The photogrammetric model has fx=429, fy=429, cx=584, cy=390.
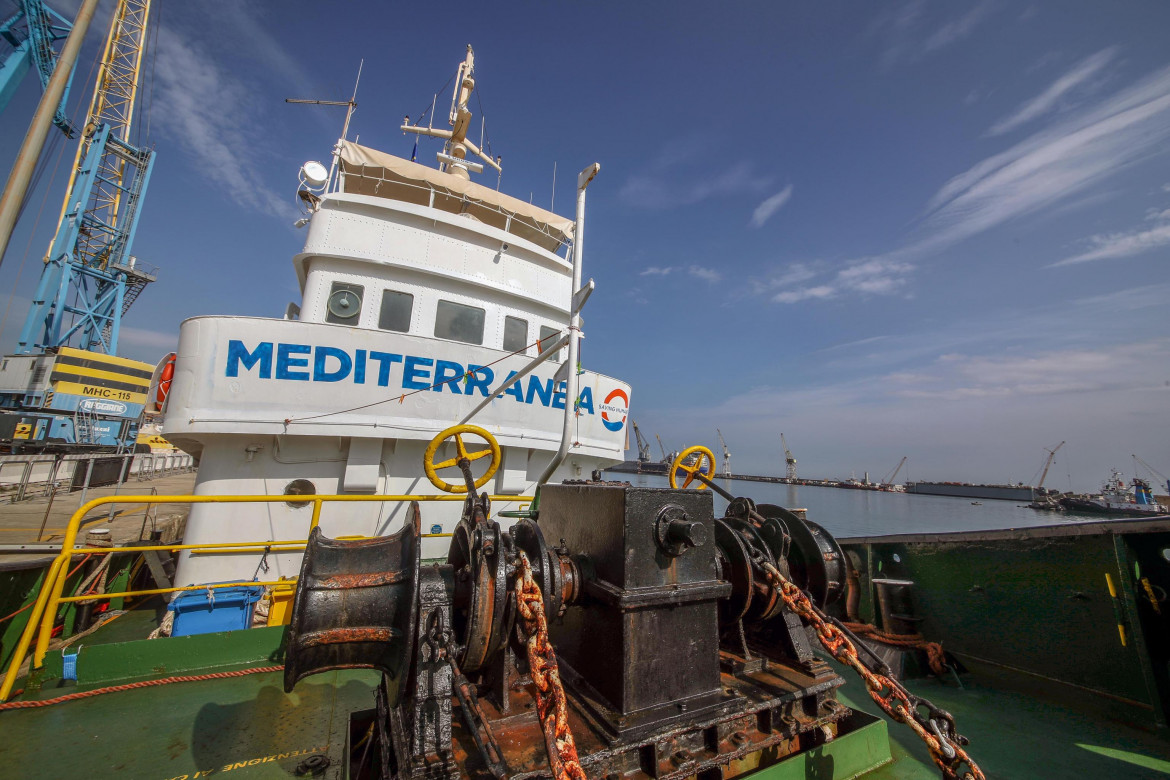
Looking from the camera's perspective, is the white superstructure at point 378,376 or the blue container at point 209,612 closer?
the blue container at point 209,612

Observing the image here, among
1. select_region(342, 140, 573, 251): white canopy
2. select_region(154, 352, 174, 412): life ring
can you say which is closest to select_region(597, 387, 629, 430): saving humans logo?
select_region(342, 140, 573, 251): white canopy

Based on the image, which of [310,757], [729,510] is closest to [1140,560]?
[729,510]

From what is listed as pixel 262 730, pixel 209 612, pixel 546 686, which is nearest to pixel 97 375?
pixel 209 612

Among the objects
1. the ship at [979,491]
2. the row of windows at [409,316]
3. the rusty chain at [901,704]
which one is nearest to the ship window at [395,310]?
the row of windows at [409,316]

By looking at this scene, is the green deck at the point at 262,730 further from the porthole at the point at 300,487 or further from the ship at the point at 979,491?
the ship at the point at 979,491

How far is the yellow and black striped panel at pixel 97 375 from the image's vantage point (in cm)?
2744

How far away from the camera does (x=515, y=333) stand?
27.4 feet

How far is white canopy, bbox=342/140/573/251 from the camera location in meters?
8.36

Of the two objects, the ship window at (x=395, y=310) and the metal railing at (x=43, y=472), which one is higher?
the ship window at (x=395, y=310)

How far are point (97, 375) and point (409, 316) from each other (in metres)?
36.3

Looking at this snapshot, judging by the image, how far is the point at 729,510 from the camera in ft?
11.9

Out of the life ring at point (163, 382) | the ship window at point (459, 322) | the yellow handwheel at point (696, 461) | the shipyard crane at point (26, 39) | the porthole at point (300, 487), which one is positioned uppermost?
the shipyard crane at point (26, 39)

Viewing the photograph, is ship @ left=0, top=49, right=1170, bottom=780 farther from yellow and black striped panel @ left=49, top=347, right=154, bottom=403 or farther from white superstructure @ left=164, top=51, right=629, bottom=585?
yellow and black striped panel @ left=49, top=347, right=154, bottom=403

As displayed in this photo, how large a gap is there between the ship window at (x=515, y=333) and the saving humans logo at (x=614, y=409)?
1976mm
